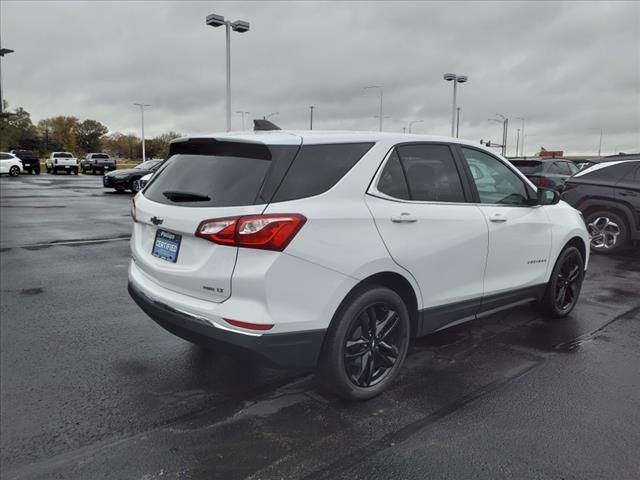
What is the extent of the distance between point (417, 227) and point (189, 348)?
2155 mm

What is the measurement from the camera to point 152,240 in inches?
139

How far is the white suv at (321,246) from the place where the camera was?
9.57 feet

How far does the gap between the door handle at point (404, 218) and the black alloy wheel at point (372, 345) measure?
1.84 ft

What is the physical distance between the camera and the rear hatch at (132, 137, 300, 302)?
117 inches

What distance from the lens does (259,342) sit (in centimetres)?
292


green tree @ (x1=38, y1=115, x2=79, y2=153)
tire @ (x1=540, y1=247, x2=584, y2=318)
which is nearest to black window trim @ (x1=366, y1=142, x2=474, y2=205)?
tire @ (x1=540, y1=247, x2=584, y2=318)

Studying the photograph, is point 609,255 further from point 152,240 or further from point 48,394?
point 48,394

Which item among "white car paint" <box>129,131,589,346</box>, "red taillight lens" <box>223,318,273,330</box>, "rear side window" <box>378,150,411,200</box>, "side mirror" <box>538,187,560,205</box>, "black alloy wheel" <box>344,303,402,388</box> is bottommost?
"black alloy wheel" <box>344,303,402,388</box>

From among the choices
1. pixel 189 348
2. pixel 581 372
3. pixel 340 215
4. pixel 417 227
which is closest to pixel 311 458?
pixel 340 215

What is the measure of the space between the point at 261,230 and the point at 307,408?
4.09 ft

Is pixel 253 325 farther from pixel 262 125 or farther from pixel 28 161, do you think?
pixel 28 161

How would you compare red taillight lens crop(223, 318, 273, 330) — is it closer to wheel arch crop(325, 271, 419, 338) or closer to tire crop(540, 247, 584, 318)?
wheel arch crop(325, 271, 419, 338)

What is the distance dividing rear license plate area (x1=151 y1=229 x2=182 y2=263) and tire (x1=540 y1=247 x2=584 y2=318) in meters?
3.59

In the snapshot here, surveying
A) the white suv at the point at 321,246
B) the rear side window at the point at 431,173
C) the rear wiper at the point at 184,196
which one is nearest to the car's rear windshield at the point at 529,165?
the white suv at the point at 321,246
